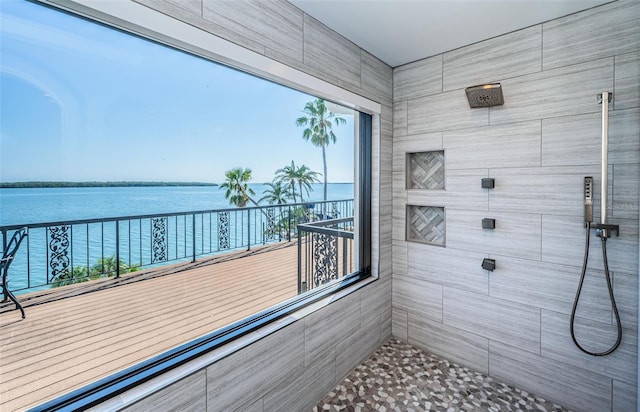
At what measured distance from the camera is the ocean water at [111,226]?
111 centimetres

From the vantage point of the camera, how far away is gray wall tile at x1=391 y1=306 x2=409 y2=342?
2.84 metres

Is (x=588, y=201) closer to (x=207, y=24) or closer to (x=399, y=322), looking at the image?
(x=399, y=322)

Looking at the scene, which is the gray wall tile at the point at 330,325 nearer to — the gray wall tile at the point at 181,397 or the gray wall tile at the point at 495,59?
the gray wall tile at the point at 181,397

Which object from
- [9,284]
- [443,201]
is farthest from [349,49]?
[9,284]

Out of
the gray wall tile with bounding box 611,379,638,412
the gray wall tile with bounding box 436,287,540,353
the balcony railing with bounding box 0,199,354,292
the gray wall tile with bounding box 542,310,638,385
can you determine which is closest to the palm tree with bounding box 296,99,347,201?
the balcony railing with bounding box 0,199,354,292

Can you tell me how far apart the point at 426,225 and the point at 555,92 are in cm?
134

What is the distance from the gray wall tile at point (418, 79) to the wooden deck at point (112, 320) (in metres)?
1.97

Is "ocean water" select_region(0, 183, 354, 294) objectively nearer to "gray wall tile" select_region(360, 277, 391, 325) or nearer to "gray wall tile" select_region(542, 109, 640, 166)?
"gray wall tile" select_region(360, 277, 391, 325)

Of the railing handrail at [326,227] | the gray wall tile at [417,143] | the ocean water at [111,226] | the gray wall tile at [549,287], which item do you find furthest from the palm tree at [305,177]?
the gray wall tile at [549,287]

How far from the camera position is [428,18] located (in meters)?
2.03

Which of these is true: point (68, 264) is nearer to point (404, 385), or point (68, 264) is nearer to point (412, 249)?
point (404, 385)

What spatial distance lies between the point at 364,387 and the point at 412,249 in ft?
3.94

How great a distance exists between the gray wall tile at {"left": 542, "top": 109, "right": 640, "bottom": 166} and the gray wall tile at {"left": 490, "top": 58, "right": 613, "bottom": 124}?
0.07 m

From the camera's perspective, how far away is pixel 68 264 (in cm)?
122
